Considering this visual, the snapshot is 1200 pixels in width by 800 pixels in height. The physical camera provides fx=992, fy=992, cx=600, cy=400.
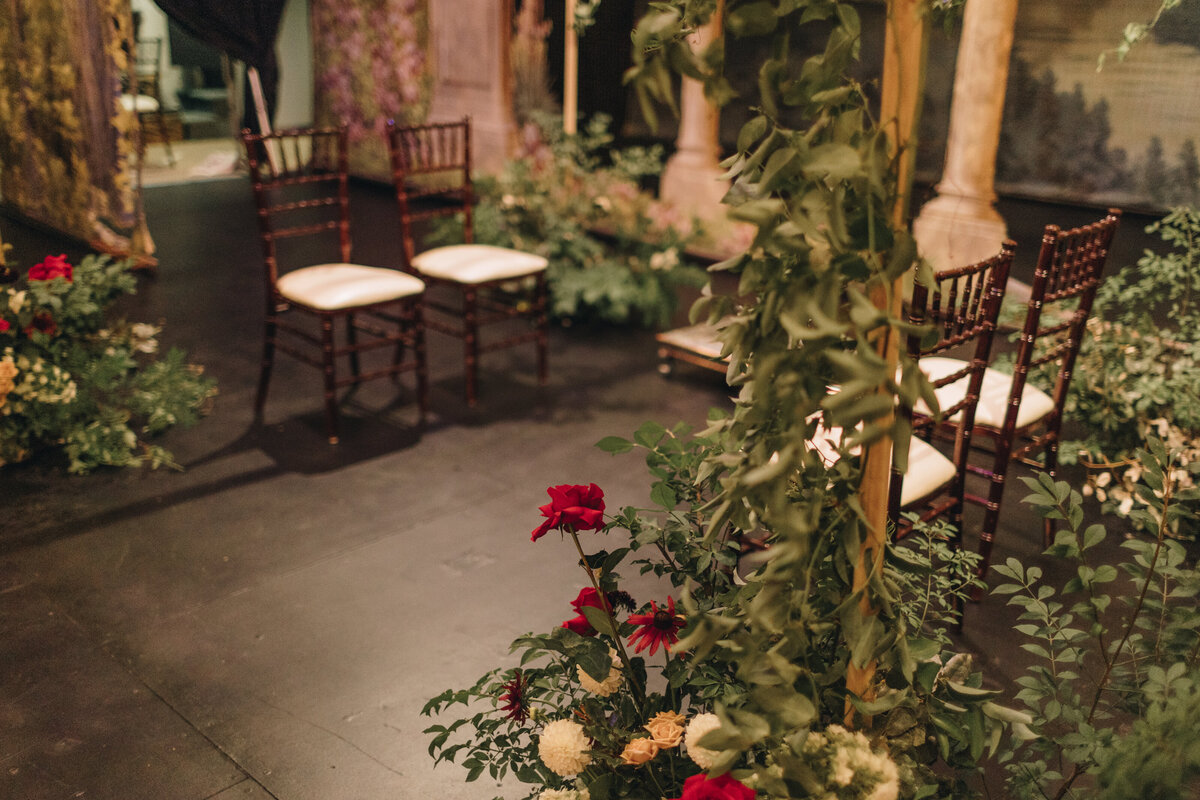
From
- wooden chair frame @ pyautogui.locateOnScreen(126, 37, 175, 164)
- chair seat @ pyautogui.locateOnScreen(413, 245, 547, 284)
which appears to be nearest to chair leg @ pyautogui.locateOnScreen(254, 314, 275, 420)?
chair seat @ pyautogui.locateOnScreen(413, 245, 547, 284)

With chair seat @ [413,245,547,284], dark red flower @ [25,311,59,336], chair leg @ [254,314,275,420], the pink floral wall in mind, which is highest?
the pink floral wall

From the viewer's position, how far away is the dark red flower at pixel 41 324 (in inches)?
124

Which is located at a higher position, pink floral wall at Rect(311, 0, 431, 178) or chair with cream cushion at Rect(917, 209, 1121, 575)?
pink floral wall at Rect(311, 0, 431, 178)

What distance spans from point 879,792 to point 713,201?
5.08m

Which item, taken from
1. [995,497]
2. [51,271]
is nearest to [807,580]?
[995,497]

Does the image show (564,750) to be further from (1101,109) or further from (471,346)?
(1101,109)

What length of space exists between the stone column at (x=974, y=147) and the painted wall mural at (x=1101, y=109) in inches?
21.4

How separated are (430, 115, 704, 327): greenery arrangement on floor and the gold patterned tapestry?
6.02 ft

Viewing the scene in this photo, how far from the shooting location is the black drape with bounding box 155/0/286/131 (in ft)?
18.3

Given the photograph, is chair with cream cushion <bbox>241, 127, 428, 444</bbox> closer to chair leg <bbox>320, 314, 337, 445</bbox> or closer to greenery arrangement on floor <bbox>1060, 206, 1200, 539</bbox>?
chair leg <bbox>320, 314, 337, 445</bbox>

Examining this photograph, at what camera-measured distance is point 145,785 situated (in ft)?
6.30

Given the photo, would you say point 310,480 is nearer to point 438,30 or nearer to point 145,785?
point 145,785

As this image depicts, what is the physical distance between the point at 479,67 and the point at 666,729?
622 centimetres

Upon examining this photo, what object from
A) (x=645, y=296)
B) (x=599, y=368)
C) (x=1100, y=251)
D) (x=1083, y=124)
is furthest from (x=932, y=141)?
(x=1100, y=251)
